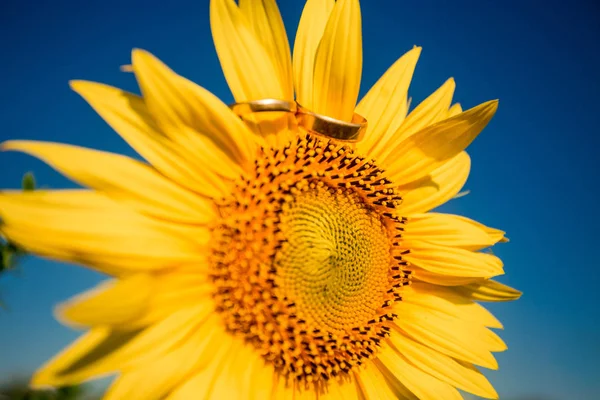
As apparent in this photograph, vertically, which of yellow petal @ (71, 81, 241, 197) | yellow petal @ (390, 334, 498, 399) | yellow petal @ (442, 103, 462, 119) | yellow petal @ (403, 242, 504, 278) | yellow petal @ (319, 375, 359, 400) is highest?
yellow petal @ (442, 103, 462, 119)

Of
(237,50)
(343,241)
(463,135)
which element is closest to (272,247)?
(343,241)

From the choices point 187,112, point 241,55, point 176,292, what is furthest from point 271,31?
point 176,292

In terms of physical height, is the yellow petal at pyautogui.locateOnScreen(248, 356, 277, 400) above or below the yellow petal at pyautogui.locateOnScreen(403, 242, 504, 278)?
below

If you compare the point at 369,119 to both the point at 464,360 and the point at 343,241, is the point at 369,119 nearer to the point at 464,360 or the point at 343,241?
the point at 343,241

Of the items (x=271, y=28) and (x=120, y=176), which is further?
(x=271, y=28)

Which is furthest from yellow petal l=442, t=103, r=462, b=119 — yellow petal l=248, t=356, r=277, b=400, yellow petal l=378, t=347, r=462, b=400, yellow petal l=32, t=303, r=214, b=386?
yellow petal l=32, t=303, r=214, b=386

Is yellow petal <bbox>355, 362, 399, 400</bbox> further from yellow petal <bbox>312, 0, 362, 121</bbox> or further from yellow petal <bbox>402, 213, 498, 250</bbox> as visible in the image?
yellow petal <bbox>312, 0, 362, 121</bbox>
